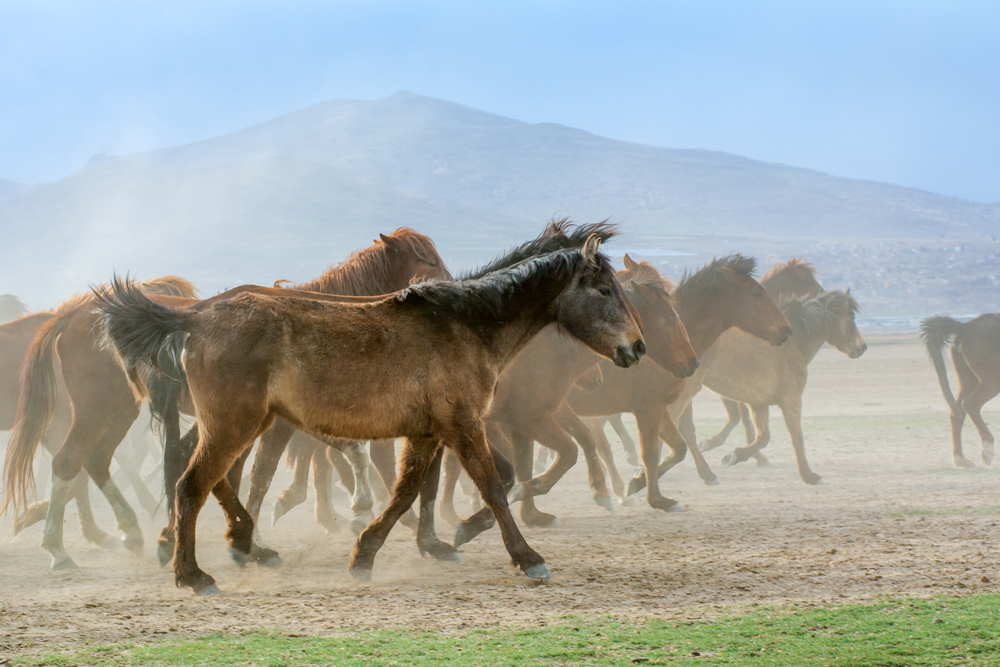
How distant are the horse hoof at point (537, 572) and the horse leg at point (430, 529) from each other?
922 millimetres

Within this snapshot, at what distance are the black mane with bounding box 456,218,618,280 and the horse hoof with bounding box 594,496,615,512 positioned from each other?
352 cm

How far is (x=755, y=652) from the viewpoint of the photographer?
3855 mm

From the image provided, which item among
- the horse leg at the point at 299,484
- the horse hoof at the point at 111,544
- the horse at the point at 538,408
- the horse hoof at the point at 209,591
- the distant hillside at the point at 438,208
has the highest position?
the distant hillside at the point at 438,208

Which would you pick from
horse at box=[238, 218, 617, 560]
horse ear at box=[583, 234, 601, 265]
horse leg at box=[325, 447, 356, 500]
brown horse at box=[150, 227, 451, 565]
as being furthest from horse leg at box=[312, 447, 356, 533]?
horse ear at box=[583, 234, 601, 265]

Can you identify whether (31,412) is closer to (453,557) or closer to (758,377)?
(453,557)

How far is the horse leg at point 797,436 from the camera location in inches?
420

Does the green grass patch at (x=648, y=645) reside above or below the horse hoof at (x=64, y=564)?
above

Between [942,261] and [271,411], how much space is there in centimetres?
11332

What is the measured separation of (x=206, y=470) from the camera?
5.16 meters

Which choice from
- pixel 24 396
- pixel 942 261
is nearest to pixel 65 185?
pixel 942 261

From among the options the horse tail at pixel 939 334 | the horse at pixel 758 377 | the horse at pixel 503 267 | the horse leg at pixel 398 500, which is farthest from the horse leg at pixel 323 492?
the horse tail at pixel 939 334

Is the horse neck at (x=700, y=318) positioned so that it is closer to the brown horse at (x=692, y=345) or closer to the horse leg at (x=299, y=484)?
the brown horse at (x=692, y=345)

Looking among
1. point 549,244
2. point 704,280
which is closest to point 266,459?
point 549,244

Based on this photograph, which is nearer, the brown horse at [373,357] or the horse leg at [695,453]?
the brown horse at [373,357]
